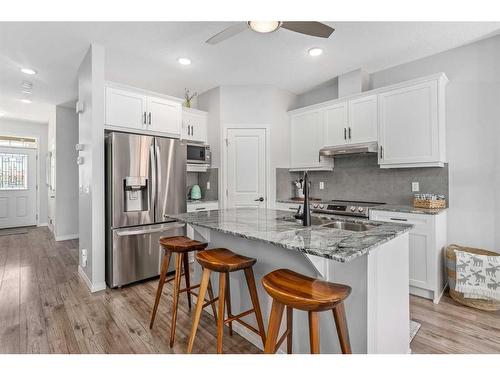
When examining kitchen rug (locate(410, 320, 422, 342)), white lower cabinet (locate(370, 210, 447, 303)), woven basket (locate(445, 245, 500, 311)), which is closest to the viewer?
kitchen rug (locate(410, 320, 422, 342))

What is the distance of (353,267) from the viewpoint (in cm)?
142

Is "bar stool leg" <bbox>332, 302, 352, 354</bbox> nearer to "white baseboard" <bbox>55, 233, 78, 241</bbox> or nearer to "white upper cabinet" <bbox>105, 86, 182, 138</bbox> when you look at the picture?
"white upper cabinet" <bbox>105, 86, 182, 138</bbox>

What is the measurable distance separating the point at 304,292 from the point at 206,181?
3435mm

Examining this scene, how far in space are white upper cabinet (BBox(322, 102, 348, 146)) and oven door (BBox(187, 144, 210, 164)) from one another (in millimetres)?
1826

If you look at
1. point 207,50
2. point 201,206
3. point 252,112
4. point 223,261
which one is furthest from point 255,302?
point 252,112

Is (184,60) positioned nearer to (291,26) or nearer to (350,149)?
(291,26)

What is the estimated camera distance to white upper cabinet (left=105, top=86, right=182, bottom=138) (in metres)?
2.99

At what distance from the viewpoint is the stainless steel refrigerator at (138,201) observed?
2.86 meters

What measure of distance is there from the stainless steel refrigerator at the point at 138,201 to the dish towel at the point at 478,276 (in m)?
3.11

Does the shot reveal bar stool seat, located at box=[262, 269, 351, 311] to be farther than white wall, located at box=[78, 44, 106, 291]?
No

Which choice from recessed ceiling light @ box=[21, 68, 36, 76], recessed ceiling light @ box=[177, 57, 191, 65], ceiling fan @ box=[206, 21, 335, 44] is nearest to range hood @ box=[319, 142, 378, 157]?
ceiling fan @ box=[206, 21, 335, 44]

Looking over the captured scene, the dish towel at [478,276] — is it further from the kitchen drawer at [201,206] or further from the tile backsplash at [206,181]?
the tile backsplash at [206,181]
